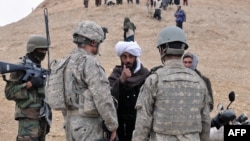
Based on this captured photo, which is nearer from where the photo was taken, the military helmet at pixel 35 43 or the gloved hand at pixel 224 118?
the gloved hand at pixel 224 118

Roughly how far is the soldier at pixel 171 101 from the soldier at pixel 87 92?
41 centimetres

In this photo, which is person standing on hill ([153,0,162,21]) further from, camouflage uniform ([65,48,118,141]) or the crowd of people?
camouflage uniform ([65,48,118,141])

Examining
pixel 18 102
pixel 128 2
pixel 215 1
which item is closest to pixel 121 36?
pixel 128 2

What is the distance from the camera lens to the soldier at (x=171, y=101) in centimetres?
430

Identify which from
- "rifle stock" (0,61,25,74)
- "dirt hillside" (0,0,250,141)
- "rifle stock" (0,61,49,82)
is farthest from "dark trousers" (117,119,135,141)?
"dirt hillside" (0,0,250,141)

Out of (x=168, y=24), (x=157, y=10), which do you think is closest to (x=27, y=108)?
(x=168, y=24)

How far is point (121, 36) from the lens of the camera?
81.3 feet

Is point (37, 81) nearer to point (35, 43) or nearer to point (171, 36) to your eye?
point (35, 43)

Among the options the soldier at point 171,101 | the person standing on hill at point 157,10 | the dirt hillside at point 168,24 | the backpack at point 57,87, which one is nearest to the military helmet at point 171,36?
the soldier at point 171,101

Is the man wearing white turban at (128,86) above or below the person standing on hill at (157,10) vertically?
below

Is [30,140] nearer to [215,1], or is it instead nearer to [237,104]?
[237,104]

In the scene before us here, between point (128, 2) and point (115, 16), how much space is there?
3041 mm

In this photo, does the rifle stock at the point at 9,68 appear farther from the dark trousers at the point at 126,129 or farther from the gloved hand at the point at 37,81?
the dark trousers at the point at 126,129

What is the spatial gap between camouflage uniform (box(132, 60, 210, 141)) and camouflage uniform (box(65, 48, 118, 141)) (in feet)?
1.31
